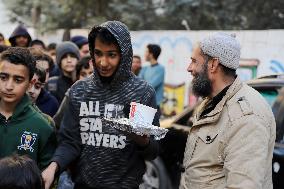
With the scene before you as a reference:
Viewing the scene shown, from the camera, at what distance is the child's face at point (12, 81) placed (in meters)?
3.07

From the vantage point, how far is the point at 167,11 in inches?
759

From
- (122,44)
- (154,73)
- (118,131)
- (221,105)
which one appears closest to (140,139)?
(118,131)

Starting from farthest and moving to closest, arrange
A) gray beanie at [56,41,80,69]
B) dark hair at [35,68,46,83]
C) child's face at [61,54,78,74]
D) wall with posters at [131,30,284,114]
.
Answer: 1. wall with posters at [131,30,284,114]
2. gray beanie at [56,41,80,69]
3. child's face at [61,54,78,74]
4. dark hair at [35,68,46,83]

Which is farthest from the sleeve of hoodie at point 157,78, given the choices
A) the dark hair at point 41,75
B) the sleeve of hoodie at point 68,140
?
the sleeve of hoodie at point 68,140

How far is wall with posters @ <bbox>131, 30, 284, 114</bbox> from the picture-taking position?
11.1 m

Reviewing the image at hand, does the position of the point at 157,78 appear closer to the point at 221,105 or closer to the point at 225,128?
the point at 221,105

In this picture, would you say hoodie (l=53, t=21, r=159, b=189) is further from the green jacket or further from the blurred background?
the blurred background

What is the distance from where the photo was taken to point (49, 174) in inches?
113

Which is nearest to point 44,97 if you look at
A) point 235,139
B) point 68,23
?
point 235,139

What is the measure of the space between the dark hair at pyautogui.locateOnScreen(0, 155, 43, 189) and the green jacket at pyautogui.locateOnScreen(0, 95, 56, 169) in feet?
2.05

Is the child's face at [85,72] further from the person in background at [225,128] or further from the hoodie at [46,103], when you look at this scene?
the person in background at [225,128]

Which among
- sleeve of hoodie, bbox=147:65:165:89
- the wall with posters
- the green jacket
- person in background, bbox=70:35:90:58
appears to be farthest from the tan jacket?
the wall with posters

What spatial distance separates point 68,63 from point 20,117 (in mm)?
2909

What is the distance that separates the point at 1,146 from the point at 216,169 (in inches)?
48.5
